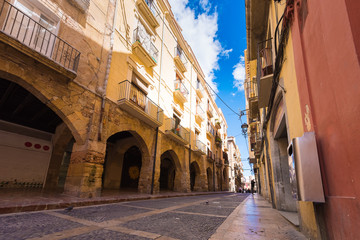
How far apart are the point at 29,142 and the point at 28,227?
8.07 m

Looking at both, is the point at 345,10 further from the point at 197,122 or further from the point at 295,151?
the point at 197,122

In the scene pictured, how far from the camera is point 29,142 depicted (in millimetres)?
8508

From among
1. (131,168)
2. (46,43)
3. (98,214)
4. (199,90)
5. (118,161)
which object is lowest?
(98,214)

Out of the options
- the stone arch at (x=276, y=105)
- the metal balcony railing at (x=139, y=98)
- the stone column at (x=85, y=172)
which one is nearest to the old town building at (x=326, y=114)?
the stone arch at (x=276, y=105)

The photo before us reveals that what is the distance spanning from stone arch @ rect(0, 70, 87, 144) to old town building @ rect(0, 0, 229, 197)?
0.03 metres

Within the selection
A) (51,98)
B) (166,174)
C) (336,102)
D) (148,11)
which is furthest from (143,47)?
(166,174)

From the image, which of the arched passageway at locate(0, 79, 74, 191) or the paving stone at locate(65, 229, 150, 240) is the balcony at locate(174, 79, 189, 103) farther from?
the paving stone at locate(65, 229, 150, 240)

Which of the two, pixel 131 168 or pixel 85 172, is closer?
pixel 85 172

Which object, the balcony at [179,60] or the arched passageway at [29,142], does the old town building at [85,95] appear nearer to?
the arched passageway at [29,142]

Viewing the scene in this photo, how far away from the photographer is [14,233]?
2.13m

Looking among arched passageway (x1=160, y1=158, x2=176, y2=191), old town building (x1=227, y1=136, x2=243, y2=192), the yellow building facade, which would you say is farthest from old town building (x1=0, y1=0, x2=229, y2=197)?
old town building (x1=227, y1=136, x2=243, y2=192)

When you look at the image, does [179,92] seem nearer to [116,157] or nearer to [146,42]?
[146,42]

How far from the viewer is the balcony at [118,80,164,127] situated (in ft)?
26.5

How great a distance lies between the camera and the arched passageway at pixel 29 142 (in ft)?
24.2
